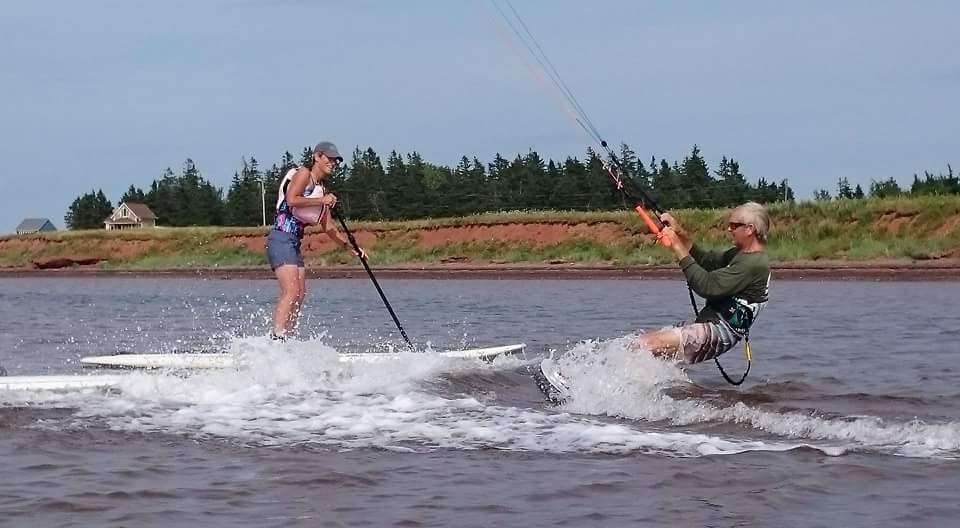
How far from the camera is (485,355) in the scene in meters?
12.6

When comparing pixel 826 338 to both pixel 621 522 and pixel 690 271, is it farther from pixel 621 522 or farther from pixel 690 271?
pixel 621 522

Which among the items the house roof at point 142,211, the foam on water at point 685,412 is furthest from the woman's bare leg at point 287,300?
the house roof at point 142,211

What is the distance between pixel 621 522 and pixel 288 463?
2.14 meters

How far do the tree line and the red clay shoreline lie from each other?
15708 mm

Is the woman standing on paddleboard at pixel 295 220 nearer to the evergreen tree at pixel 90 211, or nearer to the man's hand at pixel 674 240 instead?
the man's hand at pixel 674 240

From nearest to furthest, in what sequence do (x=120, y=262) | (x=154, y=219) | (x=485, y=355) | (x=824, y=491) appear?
1. (x=824, y=491)
2. (x=485, y=355)
3. (x=120, y=262)
4. (x=154, y=219)

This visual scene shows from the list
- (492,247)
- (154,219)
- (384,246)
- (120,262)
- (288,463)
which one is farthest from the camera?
(154,219)

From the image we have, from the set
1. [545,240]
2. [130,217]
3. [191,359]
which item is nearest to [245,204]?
[130,217]

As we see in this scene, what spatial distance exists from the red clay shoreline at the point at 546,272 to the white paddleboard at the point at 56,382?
26481mm

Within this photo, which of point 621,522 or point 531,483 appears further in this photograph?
point 531,483

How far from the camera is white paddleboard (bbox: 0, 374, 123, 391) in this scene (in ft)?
31.9

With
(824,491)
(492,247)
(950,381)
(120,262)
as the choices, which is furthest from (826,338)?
(120,262)

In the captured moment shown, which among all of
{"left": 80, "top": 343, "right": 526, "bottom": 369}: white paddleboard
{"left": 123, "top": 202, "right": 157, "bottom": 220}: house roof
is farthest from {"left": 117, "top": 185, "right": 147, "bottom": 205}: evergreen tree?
{"left": 80, "top": 343, "right": 526, "bottom": 369}: white paddleboard

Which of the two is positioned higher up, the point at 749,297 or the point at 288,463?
the point at 749,297
